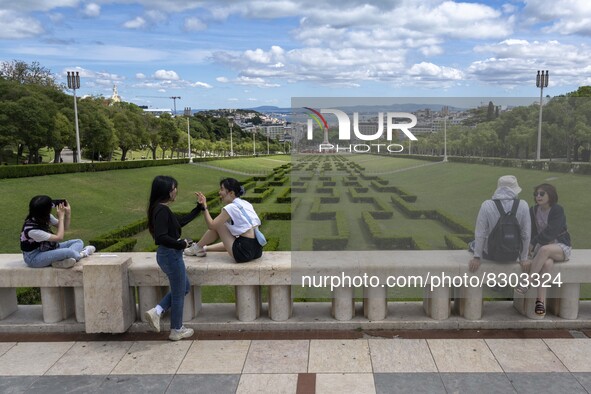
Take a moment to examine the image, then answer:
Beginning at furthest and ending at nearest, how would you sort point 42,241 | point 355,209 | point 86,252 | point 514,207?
point 355,209, point 86,252, point 42,241, point 514,207

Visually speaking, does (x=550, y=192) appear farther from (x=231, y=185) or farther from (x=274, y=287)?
(x=231, y=185)

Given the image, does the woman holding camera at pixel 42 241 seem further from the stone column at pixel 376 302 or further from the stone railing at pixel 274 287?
the stone column at pixel 376 302

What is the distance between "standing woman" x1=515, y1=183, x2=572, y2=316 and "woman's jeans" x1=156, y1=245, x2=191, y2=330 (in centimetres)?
343

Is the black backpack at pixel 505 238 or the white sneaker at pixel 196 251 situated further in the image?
the white sneaker at pixel 196 251

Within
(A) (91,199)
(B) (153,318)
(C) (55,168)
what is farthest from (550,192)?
(C) (55,168)

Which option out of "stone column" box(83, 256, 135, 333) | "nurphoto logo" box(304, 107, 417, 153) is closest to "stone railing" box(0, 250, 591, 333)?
"stone column" box(83, 256, 135, 333)

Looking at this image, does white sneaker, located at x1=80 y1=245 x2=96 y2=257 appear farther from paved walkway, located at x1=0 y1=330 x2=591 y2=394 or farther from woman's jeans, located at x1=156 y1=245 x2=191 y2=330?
woman's jeans, located at x1=156 y1=245 x2=191 y2=330

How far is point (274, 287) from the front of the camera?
525 cm

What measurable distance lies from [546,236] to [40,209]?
16.9 feet

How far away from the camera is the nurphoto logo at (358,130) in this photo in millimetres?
5535

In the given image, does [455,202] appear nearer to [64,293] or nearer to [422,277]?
[422,277]

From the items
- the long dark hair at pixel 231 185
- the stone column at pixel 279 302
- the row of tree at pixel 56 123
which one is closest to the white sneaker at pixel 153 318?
the stone column at pixel 279 302

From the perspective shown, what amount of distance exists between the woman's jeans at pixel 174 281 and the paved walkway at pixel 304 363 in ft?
0.96

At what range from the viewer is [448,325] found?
5215 mm
